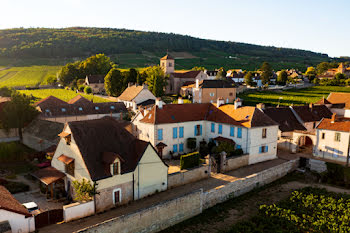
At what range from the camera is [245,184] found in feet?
95.5

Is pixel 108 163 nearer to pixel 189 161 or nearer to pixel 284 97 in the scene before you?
pixel 189 161

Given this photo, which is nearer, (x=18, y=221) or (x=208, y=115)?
(x=18, y=221)

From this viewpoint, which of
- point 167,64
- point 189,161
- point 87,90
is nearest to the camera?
point 189,161

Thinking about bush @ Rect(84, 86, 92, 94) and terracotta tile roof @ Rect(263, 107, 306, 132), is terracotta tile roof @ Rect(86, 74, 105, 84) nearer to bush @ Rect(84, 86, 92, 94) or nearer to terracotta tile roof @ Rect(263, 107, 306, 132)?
bush @ Rect(84, 86, 92, 94)

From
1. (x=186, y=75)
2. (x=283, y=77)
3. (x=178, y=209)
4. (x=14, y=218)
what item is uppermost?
(x=283, y=77)

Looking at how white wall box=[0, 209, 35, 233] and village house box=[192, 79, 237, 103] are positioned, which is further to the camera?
village house box=[192, 79, 237, 103]

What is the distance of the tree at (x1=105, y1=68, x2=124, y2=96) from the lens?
77.1 metres

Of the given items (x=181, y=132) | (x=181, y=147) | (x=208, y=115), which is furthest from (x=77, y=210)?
(x=208, y=115)

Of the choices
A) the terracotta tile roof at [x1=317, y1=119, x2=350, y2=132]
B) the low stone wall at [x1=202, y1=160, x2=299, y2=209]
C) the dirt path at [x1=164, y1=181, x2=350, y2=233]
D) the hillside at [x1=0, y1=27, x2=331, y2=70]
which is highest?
the hillside at [x1=0, y1=27, x2=331, y2=70]

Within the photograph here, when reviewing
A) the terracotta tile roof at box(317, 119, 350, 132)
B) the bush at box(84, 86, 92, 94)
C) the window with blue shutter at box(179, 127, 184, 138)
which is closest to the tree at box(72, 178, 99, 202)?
the window with blue shutter at box(179, 127, 184, 138)

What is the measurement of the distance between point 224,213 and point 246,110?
15.1 metres

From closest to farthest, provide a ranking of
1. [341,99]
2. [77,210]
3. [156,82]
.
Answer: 1. [77,210]
2. [341,99]
3. [156,82]

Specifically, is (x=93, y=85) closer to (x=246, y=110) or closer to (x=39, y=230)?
(x=246, y=110)

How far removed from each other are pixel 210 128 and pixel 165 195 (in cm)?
1484
